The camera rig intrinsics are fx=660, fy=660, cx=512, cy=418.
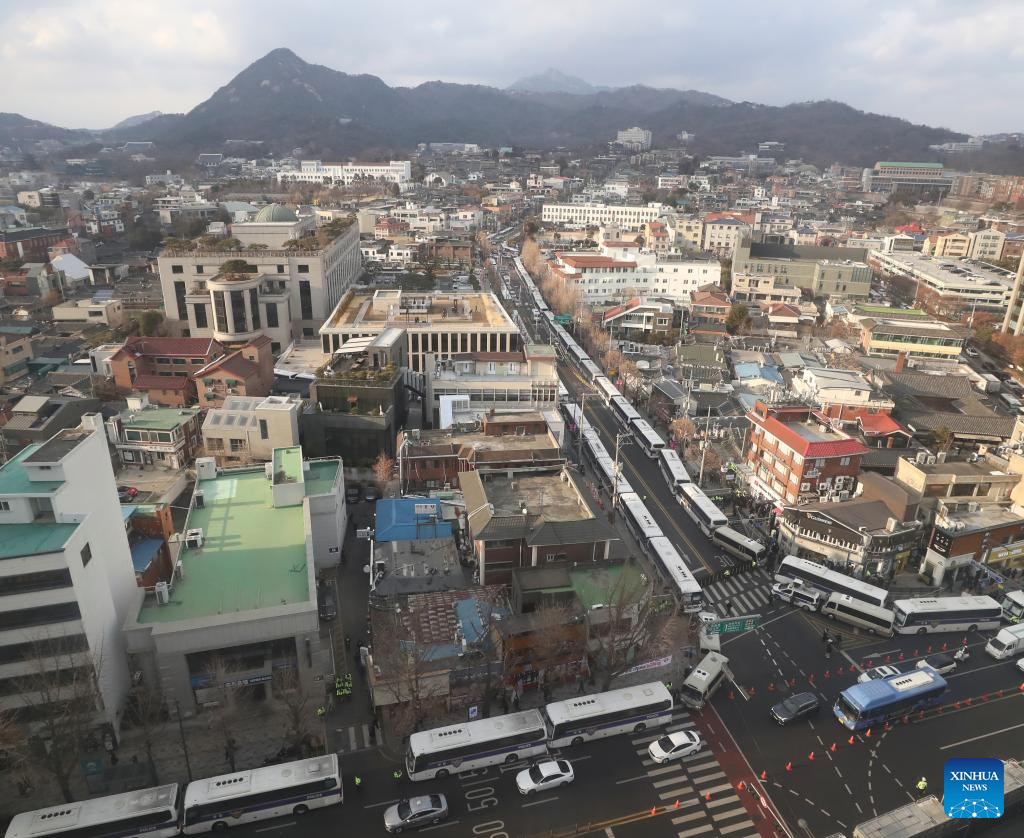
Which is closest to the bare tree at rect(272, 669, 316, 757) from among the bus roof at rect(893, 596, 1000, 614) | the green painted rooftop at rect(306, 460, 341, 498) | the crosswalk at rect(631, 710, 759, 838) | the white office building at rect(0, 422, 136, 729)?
the white office building at rect(0, 422, 136, 729)

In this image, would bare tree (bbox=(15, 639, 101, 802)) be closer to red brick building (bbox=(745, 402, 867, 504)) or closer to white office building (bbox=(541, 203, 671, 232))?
red brick building (bbox=(745, 402, 867, 504))

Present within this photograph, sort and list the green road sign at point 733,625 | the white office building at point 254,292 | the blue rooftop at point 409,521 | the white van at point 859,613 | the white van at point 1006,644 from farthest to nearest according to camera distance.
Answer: the white office building at point 254,292
the blue rooftop at point 409,521
the white van at point 859,613
the green road sign at point 733,625
the white van at point 1006,644

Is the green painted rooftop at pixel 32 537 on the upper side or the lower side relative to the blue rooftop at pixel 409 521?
upper

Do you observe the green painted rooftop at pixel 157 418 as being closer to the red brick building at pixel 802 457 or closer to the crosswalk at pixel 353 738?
the crosswalk at pixel 353 738

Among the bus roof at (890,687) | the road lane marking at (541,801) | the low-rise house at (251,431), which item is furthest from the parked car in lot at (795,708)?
the low-rise house at (251,431)

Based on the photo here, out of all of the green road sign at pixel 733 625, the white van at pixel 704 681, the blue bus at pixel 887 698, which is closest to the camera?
the blue bus at pixel 887 698

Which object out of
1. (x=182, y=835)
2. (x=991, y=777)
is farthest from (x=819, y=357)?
(x=182, y=835)

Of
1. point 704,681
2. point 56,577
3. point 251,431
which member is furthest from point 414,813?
point 251,431
